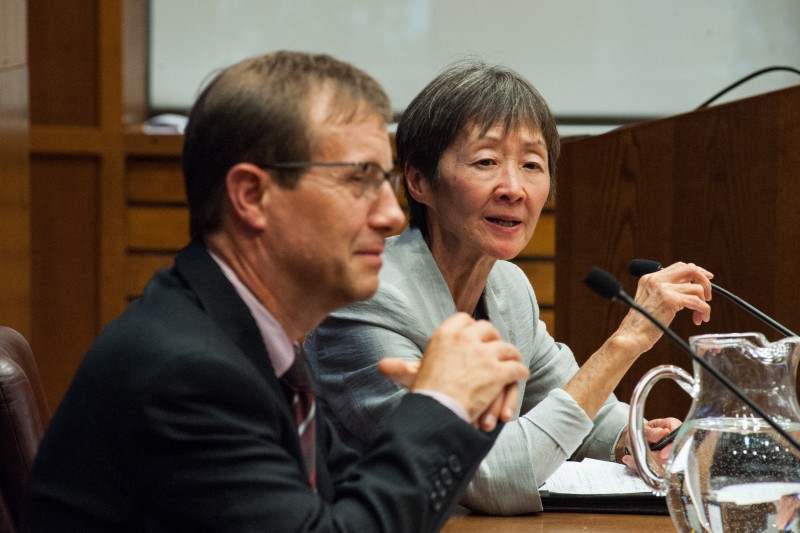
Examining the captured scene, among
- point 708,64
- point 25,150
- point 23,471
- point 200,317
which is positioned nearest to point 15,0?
point 25,150

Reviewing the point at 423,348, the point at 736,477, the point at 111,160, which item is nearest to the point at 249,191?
the point at 736,477

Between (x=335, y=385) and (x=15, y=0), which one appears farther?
(x=15, y=0)

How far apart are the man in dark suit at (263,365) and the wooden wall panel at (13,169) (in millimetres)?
1918

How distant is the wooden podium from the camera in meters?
1.96

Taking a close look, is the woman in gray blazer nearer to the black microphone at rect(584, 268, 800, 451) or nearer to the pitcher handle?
the pitcher handle

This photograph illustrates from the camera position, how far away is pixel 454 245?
199cm

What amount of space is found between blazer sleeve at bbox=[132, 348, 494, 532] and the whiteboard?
3.67 meters

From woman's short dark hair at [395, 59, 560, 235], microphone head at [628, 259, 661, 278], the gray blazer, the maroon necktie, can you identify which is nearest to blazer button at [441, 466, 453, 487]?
the maroon necktie

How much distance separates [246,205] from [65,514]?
0.34 m

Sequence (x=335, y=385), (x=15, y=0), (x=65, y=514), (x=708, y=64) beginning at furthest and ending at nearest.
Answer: (x=708, y=64) < (x=15, y=0) < (x=335, y=385) < (x=65, y=514)

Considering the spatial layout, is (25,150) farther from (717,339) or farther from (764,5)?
(764,5)

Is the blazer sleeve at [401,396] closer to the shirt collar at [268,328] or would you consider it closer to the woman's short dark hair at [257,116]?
the shirt collar at [268,328]

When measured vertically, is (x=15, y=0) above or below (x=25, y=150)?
above

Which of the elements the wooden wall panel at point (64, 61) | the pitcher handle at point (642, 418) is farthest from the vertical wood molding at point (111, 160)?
the pitcher handle at point (642, 418)
